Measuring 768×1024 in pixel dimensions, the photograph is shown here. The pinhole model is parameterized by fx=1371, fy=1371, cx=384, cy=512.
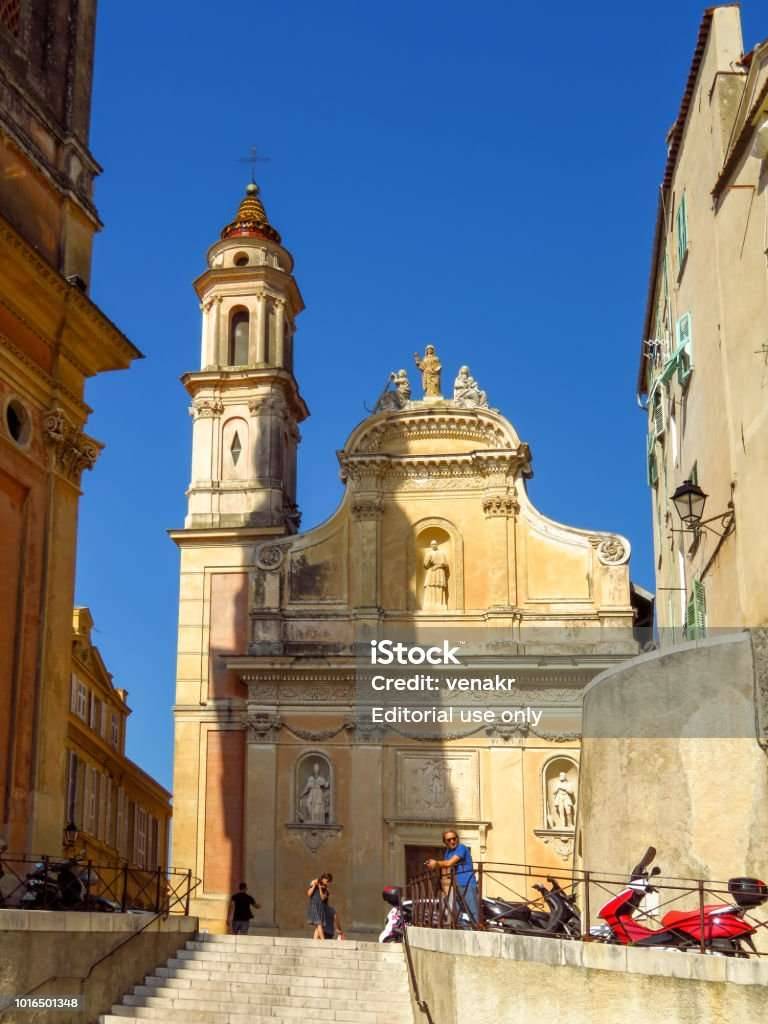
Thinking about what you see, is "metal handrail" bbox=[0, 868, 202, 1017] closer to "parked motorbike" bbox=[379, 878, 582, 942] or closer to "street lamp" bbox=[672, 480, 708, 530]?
"parked motorbike" bbox=[379, 878, 582, 942]

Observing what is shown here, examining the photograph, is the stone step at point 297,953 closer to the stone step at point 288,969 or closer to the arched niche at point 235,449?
the stone step at point 288,969

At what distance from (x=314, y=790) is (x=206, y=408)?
10882 mm

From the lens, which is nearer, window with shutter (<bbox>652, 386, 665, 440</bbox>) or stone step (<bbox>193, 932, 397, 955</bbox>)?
stone step (<bbox>193, 932, 397, 955</bbox>)

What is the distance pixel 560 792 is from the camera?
30297mm

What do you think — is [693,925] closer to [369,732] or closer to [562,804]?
[562,804]

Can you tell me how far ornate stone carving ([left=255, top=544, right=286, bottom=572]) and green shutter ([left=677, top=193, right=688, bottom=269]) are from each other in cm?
1513

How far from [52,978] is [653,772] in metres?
6.29

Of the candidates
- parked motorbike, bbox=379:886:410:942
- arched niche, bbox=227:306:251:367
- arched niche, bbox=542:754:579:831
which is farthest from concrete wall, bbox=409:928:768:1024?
arched niche, bbox=227:306:251:367

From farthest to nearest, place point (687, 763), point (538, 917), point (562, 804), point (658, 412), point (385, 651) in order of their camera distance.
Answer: point (385, 651), point (562, 804), point (658, 412), point (687, 763), point (538, 917)

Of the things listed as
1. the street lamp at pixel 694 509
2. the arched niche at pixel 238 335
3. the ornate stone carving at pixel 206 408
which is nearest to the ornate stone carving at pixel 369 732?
the ornate stone carving at pixel 206 408

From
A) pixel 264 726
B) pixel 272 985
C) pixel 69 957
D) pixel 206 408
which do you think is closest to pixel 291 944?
pixel 272 985

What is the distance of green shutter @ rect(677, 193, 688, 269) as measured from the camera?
19.8 metres

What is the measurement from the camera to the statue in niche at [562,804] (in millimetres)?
30078

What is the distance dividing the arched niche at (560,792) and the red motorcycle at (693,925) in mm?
19269
